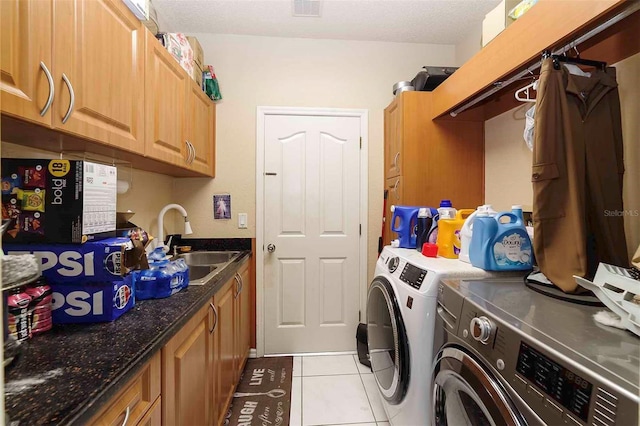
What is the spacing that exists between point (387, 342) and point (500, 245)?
29.3 inches

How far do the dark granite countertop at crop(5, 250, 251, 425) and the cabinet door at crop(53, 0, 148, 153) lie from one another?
62cm

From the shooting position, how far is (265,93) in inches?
93.5

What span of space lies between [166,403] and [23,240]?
2.21 feet

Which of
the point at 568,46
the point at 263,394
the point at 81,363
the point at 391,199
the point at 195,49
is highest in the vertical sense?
the point at 195,49

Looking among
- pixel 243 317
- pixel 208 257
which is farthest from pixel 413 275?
pixel 208 257

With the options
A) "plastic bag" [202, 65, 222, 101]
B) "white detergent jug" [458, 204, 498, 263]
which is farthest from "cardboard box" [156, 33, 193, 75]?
"white detergent jug" [458, 204, 498, 263]

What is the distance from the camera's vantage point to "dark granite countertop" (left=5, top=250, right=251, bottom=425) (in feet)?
1.89

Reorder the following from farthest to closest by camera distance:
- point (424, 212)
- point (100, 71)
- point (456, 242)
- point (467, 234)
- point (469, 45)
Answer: point (469, 45), point (424, 212), point (456, 242), point (467, 234), point (100, 71)

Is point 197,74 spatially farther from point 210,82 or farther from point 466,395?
point 466,395

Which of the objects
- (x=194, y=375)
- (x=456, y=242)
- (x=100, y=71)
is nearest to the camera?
(x=100, y=71)

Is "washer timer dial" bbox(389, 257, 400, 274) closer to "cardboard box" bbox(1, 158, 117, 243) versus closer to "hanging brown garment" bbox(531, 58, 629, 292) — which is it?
"hanging brown garment" bbox(531, 58, 629, 292)

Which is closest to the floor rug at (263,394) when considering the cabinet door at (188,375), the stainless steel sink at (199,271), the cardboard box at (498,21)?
the cabinet door at (188,375)

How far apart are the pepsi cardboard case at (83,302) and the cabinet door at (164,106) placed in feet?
2.14

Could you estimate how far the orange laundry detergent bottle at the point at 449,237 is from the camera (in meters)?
1.46
